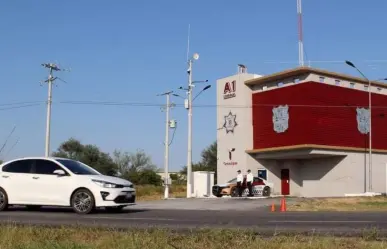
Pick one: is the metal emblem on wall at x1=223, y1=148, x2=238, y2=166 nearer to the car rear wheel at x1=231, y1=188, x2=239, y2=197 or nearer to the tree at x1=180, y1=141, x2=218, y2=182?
the car rear wheel at x1=231, y1=188, x2=239, y2=197

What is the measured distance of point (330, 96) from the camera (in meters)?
40.5

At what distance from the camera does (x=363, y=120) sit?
42.8m

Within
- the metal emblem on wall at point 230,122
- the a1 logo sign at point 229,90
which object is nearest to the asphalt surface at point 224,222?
the metal emblem on wall at point 230,122

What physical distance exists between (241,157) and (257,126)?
287 centimetres

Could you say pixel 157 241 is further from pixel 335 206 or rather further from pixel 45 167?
pixel 335 206

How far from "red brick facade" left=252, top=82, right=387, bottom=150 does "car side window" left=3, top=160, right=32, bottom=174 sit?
2691 centimetres

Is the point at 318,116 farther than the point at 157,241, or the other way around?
the point at 318,116

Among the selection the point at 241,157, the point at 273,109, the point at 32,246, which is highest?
the point at 273,109

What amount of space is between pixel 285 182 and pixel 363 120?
26.1 ft

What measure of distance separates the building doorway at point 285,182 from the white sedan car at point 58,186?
2964cm

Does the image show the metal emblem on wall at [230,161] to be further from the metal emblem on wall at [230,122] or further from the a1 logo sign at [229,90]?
the a1 logo sign at [229,90]

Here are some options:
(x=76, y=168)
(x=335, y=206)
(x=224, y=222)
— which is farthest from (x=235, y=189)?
(x=224, y=222)

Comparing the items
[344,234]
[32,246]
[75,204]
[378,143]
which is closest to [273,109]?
[378,143]

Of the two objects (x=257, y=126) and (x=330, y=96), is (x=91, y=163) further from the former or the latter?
(x=330, y=96)
